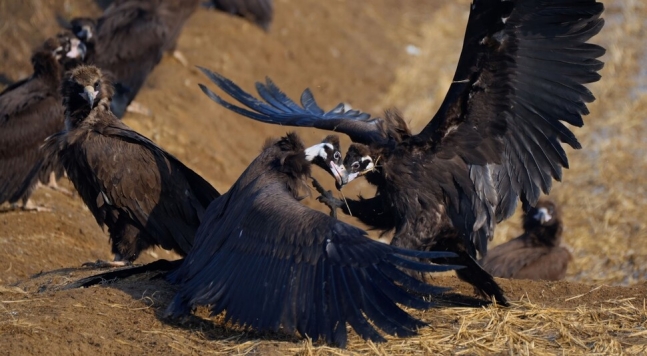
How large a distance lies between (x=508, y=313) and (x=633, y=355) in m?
Answer: 0.86

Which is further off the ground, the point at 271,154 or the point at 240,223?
the point at 271,154

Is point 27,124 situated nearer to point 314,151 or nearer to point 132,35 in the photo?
point 132,35

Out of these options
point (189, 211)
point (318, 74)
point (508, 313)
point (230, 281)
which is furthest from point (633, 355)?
point (318, 74)

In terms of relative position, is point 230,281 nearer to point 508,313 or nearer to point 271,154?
point 271,154

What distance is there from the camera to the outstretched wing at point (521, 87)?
6.24m

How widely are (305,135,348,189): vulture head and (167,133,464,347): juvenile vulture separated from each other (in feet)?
2.03

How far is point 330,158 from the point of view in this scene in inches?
252

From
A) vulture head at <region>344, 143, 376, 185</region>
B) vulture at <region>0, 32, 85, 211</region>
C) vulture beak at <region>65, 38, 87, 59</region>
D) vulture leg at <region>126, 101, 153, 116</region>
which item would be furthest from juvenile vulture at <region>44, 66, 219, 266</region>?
vulture leg at <region>126, 101, 153, 116</region>

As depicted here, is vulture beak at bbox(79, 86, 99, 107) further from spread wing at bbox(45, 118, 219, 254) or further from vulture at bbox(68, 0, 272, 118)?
vulture at bbox(68, 0, 272, 118)

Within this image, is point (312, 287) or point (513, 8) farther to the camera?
point (513, 8)

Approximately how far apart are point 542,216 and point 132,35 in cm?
549

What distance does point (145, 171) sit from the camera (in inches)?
294

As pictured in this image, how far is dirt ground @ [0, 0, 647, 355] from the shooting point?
17.7ft

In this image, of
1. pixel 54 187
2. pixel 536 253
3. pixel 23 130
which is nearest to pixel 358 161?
pixel 536 253
